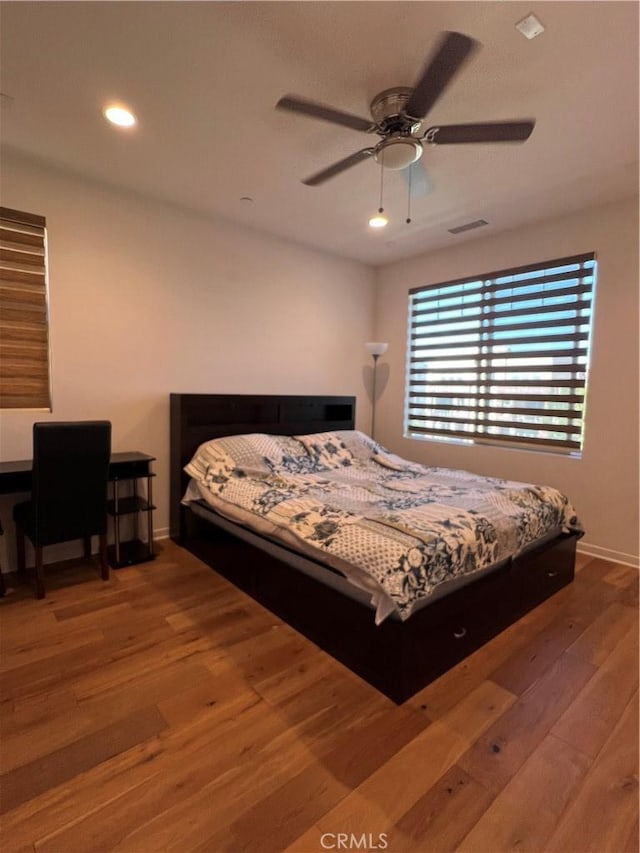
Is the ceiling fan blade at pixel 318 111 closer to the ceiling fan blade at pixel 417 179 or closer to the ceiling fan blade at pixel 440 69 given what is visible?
the ceiling fan blade at pixel 440 69

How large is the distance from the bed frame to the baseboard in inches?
25.7

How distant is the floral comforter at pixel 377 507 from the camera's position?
1771 millimetres

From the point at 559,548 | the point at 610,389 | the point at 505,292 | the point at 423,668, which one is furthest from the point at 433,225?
the point at 423,668

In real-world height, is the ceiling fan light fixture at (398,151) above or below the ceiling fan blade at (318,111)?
below

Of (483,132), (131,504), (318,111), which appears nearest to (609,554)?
(483,132)

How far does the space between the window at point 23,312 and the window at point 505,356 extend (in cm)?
342

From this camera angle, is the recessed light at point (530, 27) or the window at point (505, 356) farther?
the window at point (505, 356)

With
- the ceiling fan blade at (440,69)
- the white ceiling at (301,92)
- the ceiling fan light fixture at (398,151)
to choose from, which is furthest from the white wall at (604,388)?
the ceiling fan blade at (440,69)

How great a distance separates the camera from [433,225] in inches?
142

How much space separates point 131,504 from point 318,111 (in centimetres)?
271

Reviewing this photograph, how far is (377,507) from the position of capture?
7.84ft

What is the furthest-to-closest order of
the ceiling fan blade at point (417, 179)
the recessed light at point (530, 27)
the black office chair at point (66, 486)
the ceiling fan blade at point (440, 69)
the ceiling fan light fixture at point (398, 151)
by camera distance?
the ceiling fan blade at point (417, 179)
the black office chair at point (66, 486)
the ceiling fan light fixture at point (398, 151)
the recessed light at point (530, 27)
the ceiling fan blade at point (440, 69)

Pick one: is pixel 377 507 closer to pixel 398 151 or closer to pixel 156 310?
pixel 398 151

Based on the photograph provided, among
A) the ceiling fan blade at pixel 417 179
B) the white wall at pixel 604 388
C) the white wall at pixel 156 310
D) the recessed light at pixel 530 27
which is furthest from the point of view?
the white wall at pixel 604 388
